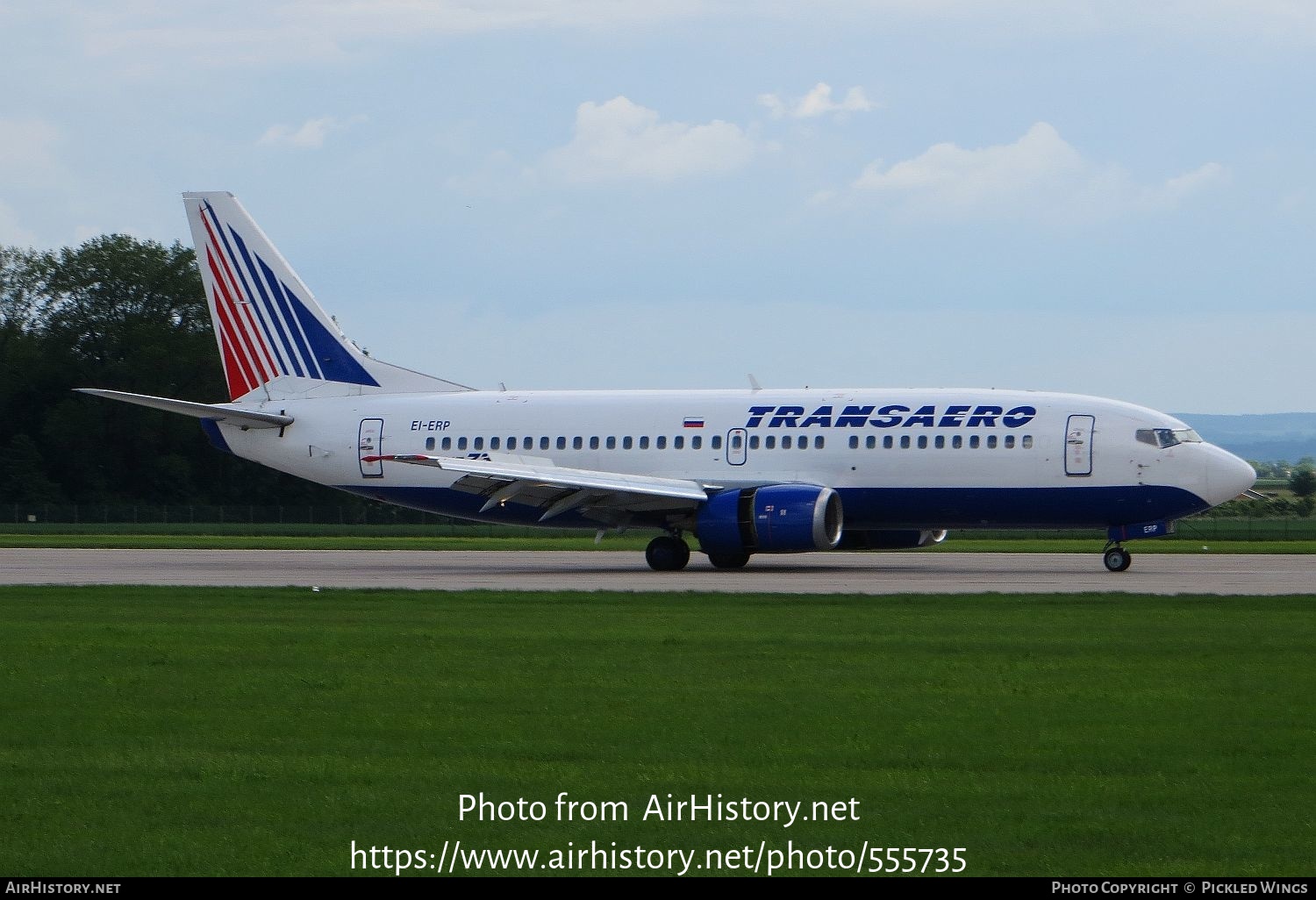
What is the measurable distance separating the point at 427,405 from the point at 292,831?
33261 mm

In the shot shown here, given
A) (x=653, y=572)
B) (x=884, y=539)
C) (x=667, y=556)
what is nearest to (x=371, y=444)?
(x=667, y=556)

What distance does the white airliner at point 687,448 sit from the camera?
117 ft

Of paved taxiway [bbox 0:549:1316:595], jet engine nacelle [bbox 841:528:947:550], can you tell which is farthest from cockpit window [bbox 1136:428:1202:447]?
jet engine nacelle [bbox 841:528:947:550]

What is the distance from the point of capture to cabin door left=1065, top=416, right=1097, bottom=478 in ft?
116

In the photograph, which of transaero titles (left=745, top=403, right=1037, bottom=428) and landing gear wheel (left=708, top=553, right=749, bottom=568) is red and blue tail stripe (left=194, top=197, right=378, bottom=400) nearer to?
transaero titles (left=745, top=403, right=1037, bottom=428)

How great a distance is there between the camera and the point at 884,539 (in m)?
39.6

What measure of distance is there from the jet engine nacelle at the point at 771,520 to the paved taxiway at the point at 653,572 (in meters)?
0.68

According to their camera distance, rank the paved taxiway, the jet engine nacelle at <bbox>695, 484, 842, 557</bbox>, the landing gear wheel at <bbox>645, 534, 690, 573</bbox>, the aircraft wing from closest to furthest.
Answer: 1. the paved taxiway
2. the jet engine nacelle at <bbox>695, 484, 842, 557</bbox>
3. the aircraft wing
4. the landing gear wheel at <bbox>645, 534, 690, 573</bbox>

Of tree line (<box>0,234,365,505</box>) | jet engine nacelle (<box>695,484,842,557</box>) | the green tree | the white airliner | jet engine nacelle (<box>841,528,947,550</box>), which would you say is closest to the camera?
jet engine nacelle (<box>695,484,842,557</box>)

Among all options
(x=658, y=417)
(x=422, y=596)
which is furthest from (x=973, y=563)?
(x=422, y=596)

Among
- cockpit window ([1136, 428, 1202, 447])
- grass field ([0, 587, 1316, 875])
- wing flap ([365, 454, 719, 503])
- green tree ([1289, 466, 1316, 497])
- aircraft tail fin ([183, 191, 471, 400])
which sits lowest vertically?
grass field ([0, 587, 1316, 875])

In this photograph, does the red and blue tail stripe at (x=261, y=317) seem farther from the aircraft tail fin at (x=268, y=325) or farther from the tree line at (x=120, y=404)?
the tree line at (x=120, y=404)

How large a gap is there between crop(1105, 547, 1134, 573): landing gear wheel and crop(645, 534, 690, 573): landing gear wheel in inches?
360

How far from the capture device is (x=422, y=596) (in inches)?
1051
